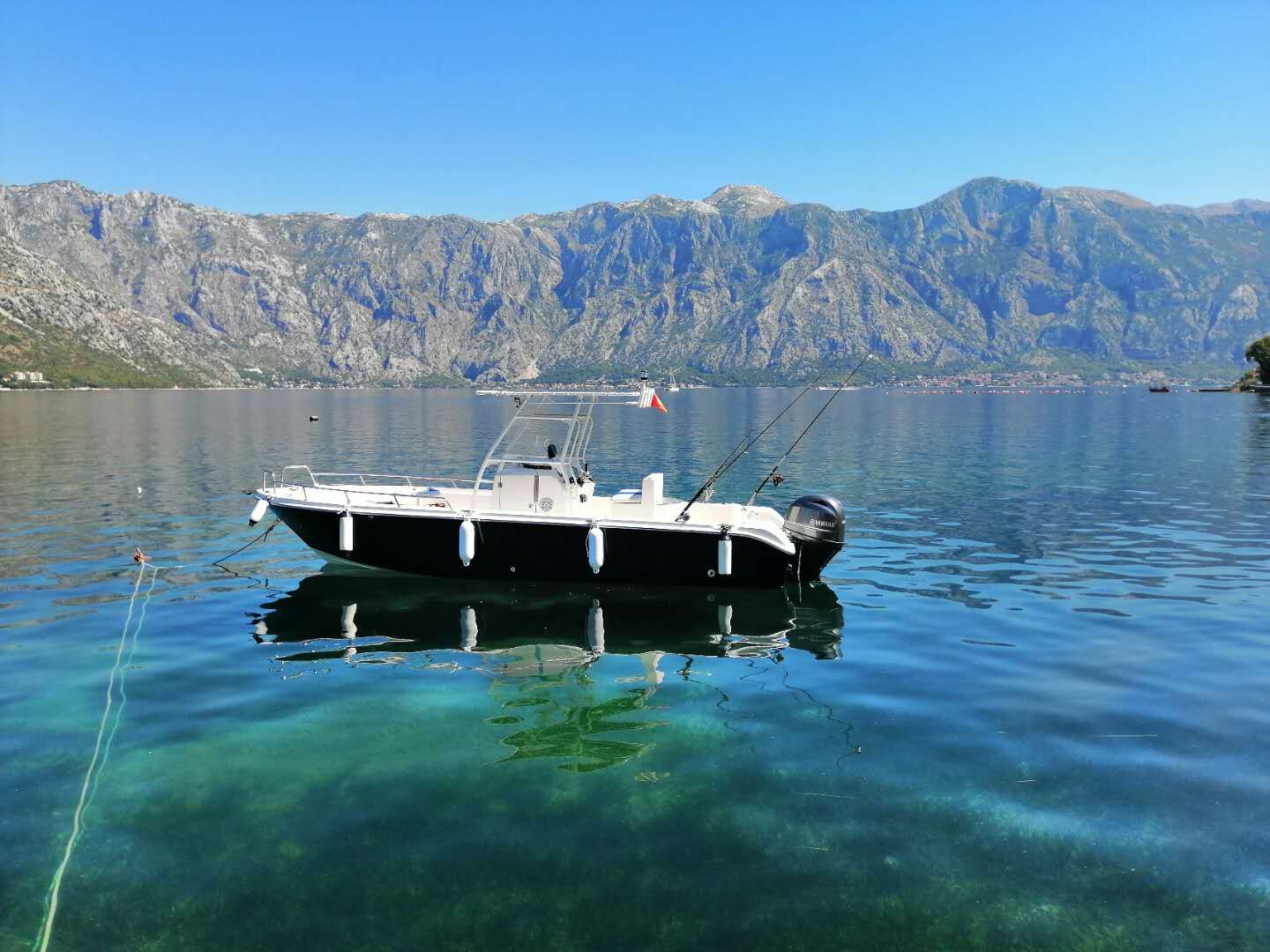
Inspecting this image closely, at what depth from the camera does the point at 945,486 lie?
137 feet

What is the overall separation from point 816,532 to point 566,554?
21.3 feet

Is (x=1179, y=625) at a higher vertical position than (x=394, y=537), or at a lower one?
lower

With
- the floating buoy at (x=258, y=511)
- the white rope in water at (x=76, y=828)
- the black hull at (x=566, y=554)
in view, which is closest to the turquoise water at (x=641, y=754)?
the white rope in water at (x=76, y=828)

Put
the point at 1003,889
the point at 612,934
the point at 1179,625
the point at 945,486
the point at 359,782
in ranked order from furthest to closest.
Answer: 1. the point at 945,486
2. the point at 1179,625
3. the point at 359,782
4. the point at 1003,889
5. the point at 612,934

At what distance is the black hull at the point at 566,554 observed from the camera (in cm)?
2028

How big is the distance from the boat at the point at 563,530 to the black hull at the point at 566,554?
0.03 m

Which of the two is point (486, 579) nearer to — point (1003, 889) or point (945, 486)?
point (1003, 889)

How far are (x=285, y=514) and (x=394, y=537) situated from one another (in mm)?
3485

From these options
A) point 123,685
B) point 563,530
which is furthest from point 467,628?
point 123,685

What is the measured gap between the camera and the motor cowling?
2095cm

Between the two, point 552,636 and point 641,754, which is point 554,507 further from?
point 641,754

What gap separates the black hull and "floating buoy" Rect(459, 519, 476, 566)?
33cm

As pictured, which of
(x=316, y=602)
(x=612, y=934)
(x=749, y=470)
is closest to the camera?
(x=612, y=934)

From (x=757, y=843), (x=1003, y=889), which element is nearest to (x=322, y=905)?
(x=757, y=843)
